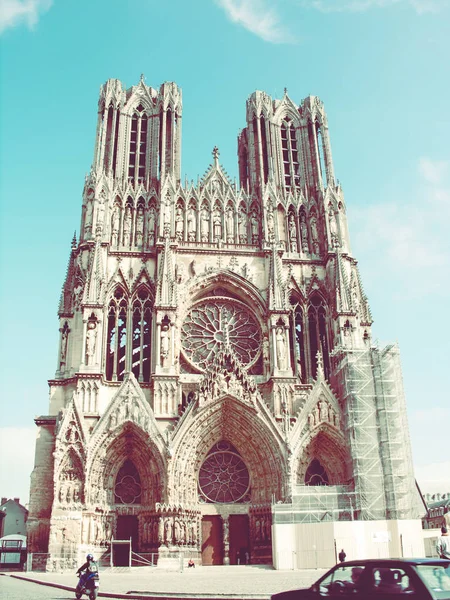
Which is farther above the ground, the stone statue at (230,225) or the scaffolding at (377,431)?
the stone statue at (230,225)

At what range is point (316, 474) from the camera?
2586 cm

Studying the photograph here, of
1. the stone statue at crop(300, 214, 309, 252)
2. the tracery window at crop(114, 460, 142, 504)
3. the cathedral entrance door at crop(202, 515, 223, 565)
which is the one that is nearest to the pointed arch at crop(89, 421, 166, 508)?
→ the tracery window at crop(114, 460, 142, 504)

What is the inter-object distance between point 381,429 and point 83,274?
1521 cm

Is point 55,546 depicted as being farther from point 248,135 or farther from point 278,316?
point 248,135

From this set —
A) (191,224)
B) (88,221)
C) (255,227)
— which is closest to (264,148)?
(255,227)

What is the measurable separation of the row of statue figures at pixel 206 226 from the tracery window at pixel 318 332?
9.68ft

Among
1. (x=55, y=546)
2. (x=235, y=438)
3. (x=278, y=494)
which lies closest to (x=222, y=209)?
(x=235, y=438)

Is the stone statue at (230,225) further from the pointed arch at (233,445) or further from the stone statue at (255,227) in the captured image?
the pointed arch at (233,445)

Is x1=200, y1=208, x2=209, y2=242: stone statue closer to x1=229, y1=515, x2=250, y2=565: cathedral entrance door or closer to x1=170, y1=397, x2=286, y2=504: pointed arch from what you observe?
x1=170, y1=397, x2=286, y2=504: pointed arch

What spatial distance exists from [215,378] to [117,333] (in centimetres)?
528

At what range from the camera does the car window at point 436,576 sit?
614cm

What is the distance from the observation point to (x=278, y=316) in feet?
91.9

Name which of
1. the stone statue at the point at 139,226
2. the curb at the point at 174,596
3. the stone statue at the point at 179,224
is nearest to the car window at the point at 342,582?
the curb at the point at 174,596

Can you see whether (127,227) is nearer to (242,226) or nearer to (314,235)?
(242,226)
